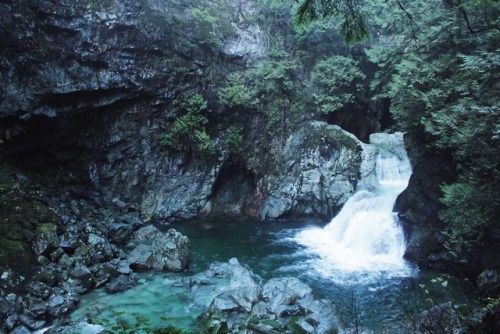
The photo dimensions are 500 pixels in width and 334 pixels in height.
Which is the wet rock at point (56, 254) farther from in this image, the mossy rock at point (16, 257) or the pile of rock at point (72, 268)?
the mossy rock at point (16, 257)

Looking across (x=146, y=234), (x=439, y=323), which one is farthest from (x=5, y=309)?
(x=439, y=323)

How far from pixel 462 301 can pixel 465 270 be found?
4.41ft

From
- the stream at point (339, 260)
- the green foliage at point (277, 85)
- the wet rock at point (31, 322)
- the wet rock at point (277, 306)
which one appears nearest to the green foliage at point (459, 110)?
the stream at point (339, 260)

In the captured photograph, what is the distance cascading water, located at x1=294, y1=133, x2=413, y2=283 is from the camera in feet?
34.2

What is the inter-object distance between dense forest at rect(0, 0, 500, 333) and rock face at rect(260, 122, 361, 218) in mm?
71

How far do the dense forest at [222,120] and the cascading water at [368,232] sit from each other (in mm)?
704

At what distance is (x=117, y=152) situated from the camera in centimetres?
1516

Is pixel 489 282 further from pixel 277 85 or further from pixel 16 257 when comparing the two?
pixel 277 85

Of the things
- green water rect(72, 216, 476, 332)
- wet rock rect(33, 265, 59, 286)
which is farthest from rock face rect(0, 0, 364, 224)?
green water rect(72, 216, 476, 332)

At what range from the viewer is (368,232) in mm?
11828

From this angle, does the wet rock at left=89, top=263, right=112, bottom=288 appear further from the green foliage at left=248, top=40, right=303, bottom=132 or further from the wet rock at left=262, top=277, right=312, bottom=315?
the green foliage at left=248, top=40, right=303, bottom=132

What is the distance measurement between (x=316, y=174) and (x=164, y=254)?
7.99 meters

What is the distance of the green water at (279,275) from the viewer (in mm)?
7927

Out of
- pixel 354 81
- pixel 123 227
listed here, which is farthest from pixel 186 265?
pixel 354 81
